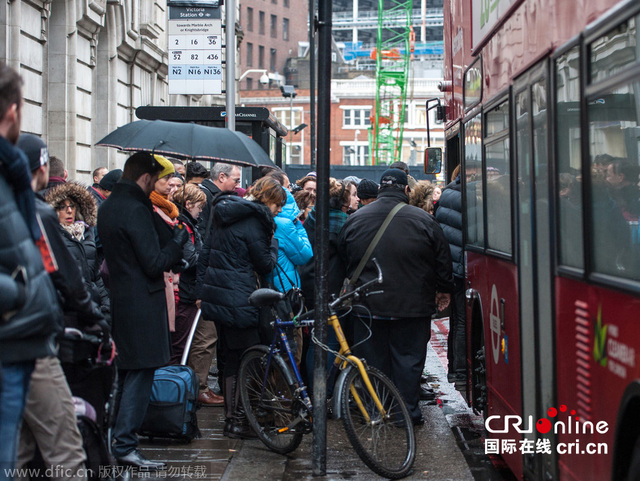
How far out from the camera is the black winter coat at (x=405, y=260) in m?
7.15

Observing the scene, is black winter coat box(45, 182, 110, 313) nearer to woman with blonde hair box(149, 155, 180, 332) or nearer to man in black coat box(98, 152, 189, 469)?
woman with blonde hair box(149, 155, 180, 332)

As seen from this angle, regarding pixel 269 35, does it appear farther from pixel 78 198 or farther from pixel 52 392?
pixel 52 392

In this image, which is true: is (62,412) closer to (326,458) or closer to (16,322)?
(16,322)

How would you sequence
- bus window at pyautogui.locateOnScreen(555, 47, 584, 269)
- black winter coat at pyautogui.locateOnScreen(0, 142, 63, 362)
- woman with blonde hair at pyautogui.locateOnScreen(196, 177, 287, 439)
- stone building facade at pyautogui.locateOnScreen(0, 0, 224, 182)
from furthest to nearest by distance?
stone building facade at pyautogui.locateOnScreen(0, 0, 224, 182) < woman with blonde hair at pyautogui.locateOnScreen(196, 177, 287, 439) < bus window at pyautogui.locateOnScreen(555, 47, 584, 269) < black winter coat at pyautogui.locateOnScreen(0, 142, 63, 362)

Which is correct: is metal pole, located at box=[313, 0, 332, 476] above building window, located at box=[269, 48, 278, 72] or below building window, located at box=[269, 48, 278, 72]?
below

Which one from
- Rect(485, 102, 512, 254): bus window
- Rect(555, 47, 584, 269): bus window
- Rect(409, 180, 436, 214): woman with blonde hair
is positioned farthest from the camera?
Rect(409, 180, 436, 214): woman with blonde hair

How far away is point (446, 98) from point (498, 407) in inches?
160

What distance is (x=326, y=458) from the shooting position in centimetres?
608

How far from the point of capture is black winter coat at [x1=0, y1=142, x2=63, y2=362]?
303 centimetres

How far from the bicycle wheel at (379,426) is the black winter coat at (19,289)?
9.17 feet

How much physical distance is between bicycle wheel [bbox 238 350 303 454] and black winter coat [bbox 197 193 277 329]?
0.29 m

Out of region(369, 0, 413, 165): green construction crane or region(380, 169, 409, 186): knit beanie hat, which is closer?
region(380, 169, 409, 186): knit beanie hat

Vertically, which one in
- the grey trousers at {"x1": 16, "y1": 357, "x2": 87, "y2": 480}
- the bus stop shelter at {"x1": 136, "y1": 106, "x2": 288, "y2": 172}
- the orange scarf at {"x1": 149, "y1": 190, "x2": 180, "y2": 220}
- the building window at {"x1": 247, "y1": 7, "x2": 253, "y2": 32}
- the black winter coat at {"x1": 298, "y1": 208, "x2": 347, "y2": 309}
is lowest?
the grey trousers at {"x1": 16, "y1": 357, "x2": 87, "y2": 480}

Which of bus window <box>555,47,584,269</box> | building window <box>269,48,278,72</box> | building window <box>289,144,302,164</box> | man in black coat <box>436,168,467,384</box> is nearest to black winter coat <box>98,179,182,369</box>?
→ bus window <box>555,47,584,269</box>
